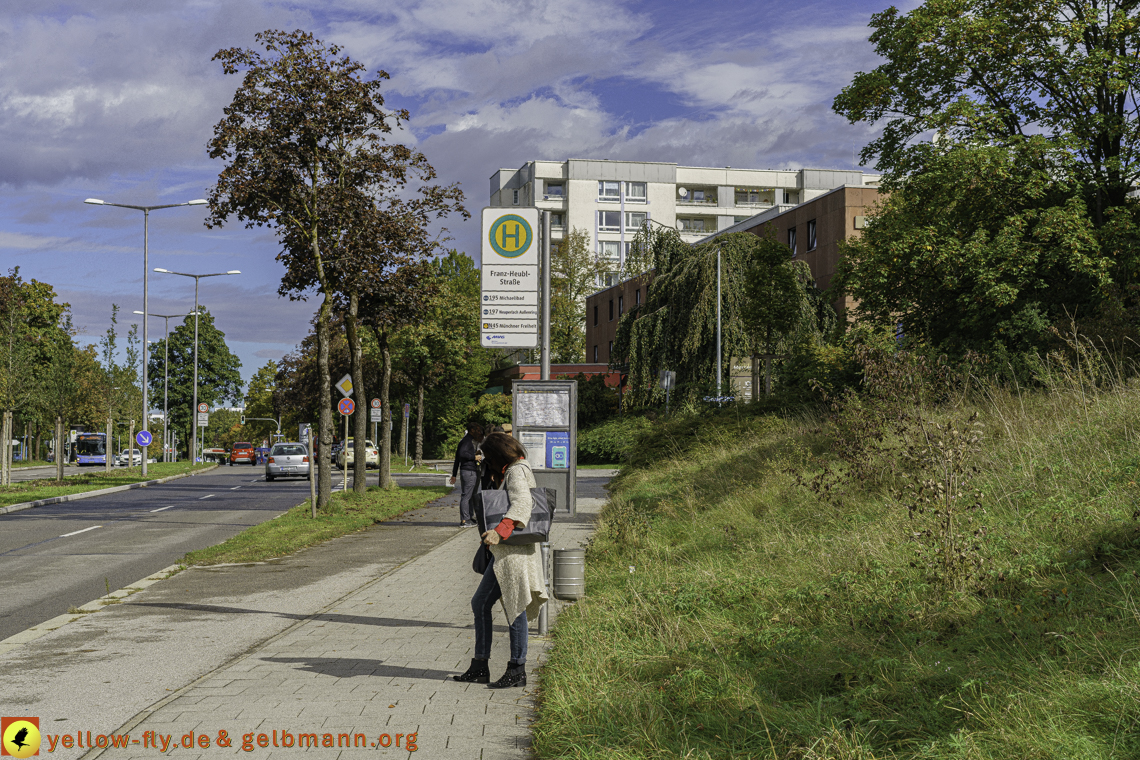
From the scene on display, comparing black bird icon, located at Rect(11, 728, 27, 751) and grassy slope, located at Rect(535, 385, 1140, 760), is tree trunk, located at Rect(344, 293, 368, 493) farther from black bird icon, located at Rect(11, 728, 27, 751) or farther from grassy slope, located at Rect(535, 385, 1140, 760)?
black bird icon, located at Rect(11, 728, 27, 751)

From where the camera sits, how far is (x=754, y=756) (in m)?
4.49

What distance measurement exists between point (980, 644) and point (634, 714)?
198 centimetres

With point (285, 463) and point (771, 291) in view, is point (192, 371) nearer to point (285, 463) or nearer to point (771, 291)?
point (285, 463)

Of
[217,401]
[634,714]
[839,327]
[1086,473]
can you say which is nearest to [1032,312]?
[839,327]

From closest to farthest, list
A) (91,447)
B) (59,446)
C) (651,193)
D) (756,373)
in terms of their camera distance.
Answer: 1. (59,446)
2. (756,373)
3. (91,447)
4. (651,193)

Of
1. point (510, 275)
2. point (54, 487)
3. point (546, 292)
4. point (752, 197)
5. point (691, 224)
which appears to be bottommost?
point (54, 487)

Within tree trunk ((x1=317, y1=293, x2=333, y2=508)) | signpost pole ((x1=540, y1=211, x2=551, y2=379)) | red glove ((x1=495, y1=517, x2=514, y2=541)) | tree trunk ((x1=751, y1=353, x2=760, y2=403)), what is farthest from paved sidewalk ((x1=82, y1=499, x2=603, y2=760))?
tree trunk ((x1=751, y1=353, x2=760, y2=403))

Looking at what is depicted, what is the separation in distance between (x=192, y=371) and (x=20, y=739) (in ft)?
303

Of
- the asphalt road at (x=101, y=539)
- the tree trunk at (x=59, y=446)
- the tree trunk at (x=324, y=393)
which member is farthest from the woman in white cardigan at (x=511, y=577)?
the tree trunk at (x=59, y=446)

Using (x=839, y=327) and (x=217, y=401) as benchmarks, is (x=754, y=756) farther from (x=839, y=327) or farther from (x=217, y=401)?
(x=217, y=401)

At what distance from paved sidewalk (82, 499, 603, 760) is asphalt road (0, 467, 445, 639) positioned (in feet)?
10.7

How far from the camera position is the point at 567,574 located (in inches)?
355

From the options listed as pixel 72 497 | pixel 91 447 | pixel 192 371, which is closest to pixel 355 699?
pixel 72 497

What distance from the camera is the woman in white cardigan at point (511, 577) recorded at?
6645 millimetres
